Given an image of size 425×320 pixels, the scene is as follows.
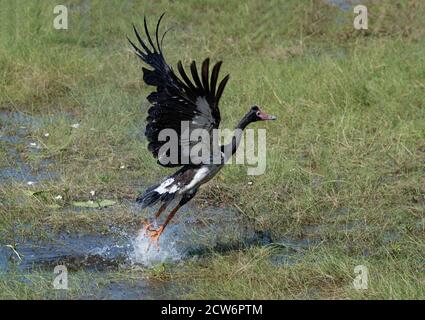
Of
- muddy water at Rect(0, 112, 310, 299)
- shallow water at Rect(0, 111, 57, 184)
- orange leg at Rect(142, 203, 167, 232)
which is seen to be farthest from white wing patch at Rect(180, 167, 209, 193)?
shallow water at Rect(0, 111, 57, 184)

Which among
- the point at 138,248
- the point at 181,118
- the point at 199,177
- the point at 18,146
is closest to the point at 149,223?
the point at 138,248

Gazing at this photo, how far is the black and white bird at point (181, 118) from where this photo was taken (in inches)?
217

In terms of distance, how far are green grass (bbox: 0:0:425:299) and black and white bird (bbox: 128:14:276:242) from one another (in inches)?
21.3

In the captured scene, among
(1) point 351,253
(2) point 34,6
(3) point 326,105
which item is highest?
(2) point 34,6

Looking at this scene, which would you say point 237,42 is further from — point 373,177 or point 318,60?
point 373,177

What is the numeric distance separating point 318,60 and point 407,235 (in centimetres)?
375

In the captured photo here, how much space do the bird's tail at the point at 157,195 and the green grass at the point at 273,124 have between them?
0.51 m

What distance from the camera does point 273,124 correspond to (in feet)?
26.7

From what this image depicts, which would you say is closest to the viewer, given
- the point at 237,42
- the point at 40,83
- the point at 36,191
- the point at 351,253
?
the point at 351,253

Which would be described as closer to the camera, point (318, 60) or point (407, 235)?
point (407, 235)

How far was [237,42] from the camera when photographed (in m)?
10.4

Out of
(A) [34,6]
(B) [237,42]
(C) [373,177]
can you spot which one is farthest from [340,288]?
(A) [34,6]

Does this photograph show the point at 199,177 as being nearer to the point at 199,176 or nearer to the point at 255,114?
the point at 199,176

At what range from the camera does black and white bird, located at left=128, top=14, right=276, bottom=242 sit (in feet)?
18.1
